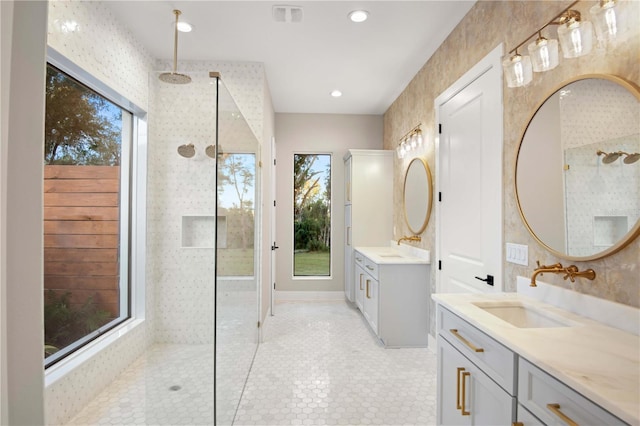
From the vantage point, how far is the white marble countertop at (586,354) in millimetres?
809

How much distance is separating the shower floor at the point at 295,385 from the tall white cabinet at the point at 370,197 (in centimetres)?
120

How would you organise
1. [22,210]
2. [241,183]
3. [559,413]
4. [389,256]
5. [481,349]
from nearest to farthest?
[22,210] < [559,413] < [481,349] < [241,183] < [389,256]

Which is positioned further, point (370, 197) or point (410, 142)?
point (370, 197)

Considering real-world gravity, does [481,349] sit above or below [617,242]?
below

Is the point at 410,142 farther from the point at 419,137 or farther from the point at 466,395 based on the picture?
the point at 466,395

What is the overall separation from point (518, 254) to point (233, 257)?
1646mm

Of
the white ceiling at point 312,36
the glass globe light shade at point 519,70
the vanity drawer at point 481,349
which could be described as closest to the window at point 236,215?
the white ceiling at point 312,36

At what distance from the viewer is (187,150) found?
5.03 ft

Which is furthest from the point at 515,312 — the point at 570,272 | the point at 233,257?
the point at 233,257

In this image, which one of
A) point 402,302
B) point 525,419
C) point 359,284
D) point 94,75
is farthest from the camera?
point 359,284

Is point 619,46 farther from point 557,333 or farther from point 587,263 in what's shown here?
point 557,333

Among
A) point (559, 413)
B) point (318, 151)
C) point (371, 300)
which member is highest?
point (318, 151)

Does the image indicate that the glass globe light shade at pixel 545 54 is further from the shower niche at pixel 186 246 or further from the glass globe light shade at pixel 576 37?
the shower niche at pixel 186 246

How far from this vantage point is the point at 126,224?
218cm
